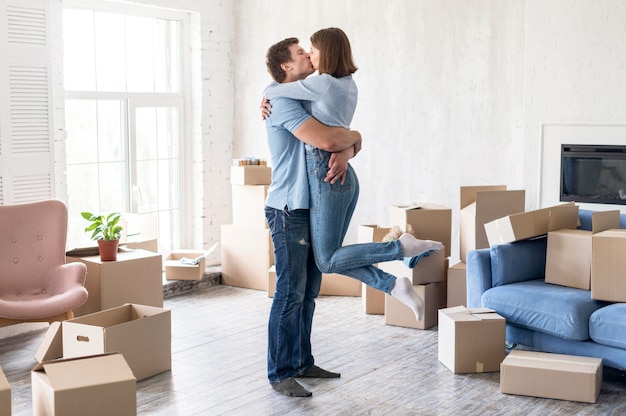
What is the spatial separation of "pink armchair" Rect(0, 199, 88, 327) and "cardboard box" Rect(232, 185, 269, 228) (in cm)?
175

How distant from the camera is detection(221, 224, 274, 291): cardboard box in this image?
253 inches

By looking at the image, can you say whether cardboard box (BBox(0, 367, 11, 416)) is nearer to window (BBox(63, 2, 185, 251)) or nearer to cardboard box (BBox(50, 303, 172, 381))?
cardboard box (BBox(50, 303, 172, 381))

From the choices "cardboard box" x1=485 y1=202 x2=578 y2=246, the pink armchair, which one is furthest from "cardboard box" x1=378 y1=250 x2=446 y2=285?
the pink armchair

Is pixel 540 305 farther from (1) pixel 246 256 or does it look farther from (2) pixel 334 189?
(1) pixel 246 256

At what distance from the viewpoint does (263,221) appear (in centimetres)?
643

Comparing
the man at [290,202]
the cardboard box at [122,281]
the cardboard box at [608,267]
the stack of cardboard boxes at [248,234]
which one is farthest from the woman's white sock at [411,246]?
the stack of cardboard boxes at [248,234]

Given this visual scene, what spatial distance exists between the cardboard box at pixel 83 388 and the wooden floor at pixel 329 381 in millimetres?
565

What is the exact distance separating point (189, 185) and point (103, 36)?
150 centimetres

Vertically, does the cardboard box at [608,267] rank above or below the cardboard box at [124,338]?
above

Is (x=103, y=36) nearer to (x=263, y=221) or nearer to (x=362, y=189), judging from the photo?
(x=263, y=221)

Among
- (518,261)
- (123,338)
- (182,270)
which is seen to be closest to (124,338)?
(123,338)

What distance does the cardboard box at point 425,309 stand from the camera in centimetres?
528

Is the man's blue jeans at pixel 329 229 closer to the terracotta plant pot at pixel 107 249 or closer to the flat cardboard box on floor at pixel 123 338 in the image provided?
the flat cardboard box on floor at pixel 123 338

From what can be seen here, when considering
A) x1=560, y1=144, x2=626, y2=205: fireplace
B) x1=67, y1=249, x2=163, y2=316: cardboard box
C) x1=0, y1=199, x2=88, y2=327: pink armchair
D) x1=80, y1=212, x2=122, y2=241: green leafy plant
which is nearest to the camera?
x1=0, y1=199, x2=88, y2=327: pink armchair
